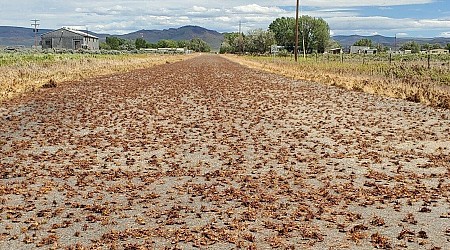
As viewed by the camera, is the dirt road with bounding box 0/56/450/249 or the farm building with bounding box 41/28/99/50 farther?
the farm building with bounding box 41/28/99/50

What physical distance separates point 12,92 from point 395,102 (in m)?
15.0

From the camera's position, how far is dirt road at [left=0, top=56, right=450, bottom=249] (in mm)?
5844

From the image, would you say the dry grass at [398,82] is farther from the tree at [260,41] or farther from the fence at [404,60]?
the tree at [260,41]

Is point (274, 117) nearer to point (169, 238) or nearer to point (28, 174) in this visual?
point (28, 174)

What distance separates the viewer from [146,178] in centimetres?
844

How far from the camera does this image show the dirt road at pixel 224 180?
584 centimetres

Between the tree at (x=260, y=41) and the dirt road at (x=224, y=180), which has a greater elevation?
the tree at (x=260, y=41)

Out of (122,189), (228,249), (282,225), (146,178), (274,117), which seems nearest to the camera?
(228,249)

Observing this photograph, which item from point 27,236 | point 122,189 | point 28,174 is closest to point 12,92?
point 28,174

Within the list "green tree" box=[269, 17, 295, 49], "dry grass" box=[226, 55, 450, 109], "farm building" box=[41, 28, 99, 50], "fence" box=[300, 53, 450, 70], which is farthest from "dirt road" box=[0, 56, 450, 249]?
"green tree" box=[269, 17, 295, 49]

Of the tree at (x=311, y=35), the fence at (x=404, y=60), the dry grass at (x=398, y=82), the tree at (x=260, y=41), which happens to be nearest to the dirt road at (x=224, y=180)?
the dry grass at (x=398, y=82)

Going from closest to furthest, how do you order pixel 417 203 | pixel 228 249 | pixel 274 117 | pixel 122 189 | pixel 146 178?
pixel 228 249, pixel 417 203, pixel 122 189, pixel 146 178, pixel 274 117

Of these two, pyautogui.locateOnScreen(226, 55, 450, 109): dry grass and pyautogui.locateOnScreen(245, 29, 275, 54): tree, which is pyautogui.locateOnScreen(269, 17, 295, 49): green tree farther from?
pyautogui.locateOnScreen(226, 55, 450, 109): dry grass

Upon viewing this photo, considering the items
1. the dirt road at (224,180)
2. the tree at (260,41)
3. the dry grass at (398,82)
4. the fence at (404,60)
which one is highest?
the tree at (260,41)
